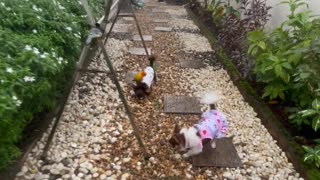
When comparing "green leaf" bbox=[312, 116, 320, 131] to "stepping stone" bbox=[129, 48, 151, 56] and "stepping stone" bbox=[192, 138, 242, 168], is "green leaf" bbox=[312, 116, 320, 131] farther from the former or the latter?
"stepping stone" bbox=[129, 48, 151, 56]

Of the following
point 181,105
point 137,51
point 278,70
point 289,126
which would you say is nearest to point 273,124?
point 289,126

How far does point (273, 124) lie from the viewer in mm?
3250

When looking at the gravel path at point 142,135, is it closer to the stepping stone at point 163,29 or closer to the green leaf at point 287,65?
the green leaf at point 287,65

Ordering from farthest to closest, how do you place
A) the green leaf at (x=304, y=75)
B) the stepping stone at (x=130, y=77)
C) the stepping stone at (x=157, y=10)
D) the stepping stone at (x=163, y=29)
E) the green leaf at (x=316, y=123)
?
1. the stepping stone at (x=157, y=10)
2. the stepping stone at (x=163, y=29)
3. the stepping stone at (x=130, y=77)
4. the green leaf at (x=304, y=75)
5. the green leaf at (x=316, y=123)

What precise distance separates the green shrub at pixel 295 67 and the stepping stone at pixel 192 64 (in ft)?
3.74

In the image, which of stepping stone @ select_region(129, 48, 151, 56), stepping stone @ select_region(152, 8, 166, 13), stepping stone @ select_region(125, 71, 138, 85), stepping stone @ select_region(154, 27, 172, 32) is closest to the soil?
stepping stone @ select_region(125, 71, 138, 85)

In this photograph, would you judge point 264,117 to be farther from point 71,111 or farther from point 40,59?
point 40,59

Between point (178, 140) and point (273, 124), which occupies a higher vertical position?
point (273, 124)

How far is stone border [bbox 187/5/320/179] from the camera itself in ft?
8.70

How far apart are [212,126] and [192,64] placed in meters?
2.21

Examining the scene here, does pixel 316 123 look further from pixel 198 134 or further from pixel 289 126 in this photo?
pixel 198 134

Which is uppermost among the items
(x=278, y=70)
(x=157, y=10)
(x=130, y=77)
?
(x=157, y=10)

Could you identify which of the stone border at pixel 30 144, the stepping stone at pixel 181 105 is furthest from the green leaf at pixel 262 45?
the stone border at pixel 30 144

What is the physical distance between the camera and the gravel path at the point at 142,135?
102 inches
